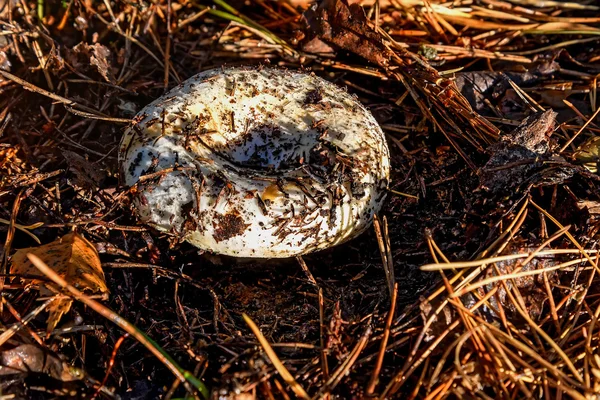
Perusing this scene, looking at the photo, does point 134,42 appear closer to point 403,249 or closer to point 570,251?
point 403,249

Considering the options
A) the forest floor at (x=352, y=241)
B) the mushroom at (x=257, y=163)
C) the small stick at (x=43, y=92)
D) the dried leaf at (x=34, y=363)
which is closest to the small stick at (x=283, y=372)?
the forest floor at (x=352, y=241)

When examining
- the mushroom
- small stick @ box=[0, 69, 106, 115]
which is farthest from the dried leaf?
small stick @ box=[0, 69, 106, 115]

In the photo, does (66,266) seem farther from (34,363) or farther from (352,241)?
(352,241)

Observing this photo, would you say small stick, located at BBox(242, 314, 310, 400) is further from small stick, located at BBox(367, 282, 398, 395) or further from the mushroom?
the mushroom

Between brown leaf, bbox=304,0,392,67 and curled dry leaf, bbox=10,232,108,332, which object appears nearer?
curled dry leaf, bbox=10,232,108,332

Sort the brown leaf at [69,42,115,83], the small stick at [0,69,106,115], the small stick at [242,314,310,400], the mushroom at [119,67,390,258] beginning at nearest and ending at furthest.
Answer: the small stick at [242,314,310,400], the mushroom at [119,67,390,258], the small stick at [0,69,106,115], the brown leaf at [69,42,115,83]

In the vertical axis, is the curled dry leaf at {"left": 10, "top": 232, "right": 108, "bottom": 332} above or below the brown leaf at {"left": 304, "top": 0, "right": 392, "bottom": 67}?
below

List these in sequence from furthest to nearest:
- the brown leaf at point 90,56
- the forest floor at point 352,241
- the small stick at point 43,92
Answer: the brown leaf at point 90,56 → the small stick at point 43,92 → the forest floor at point 352,241

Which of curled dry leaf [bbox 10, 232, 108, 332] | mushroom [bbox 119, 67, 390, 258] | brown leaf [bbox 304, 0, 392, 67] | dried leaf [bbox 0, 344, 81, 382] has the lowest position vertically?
dried leaf [bbox 0, 344, 81, 382]

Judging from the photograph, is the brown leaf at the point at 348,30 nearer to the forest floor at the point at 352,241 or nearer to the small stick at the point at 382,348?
the forest floor at the point at 352,241
